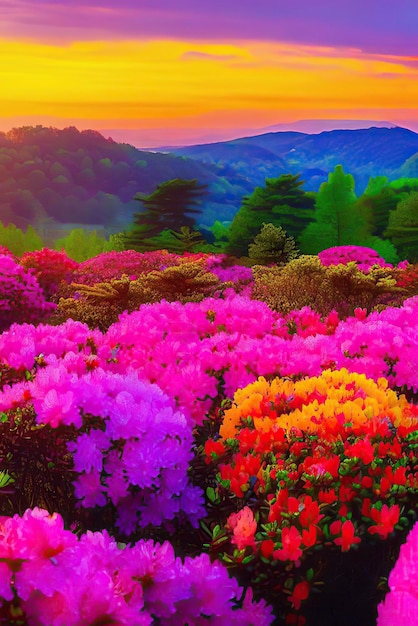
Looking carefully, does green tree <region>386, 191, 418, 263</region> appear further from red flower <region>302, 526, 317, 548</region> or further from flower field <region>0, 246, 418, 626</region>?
red flower <region>302, 526, 317, 548</region>

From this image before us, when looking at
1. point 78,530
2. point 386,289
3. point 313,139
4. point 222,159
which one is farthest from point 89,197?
point 78,530

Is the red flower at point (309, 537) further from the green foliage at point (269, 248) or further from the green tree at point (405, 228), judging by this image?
the green tree at point (405, 228)

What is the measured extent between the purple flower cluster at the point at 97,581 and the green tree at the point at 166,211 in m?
33.5

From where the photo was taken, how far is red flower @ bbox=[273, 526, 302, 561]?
3.18 m

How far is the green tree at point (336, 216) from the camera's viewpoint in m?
31.3

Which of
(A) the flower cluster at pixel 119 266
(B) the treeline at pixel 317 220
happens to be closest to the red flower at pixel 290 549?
(A) the flower cluster at pixel 119 266

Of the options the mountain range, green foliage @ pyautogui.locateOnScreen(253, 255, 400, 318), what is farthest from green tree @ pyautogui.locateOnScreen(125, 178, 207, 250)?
the mountain range

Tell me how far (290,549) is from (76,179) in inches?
4559

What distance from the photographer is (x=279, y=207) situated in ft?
104

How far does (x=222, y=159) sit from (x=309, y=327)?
157262 millimetres

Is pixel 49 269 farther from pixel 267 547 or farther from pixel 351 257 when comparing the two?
pixel 267 547

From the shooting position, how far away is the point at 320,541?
11.0 feet

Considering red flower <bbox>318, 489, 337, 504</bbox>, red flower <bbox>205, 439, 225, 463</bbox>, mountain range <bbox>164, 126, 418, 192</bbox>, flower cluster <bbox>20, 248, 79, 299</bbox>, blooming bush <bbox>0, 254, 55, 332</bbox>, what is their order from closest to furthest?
red flower <bbox>318, 489, 337, 504</bbox> < red flower <bbox>205, 439, 225, 463</bbox> < blooming bush <bbox>0, 254, 55, 332</bbox> < flower cluster <bbox>20, 248, 79, 299</bbox> < mountain range <bbox>164, 126, 418, 192</bbox>

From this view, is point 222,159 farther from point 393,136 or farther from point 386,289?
point 386,289
